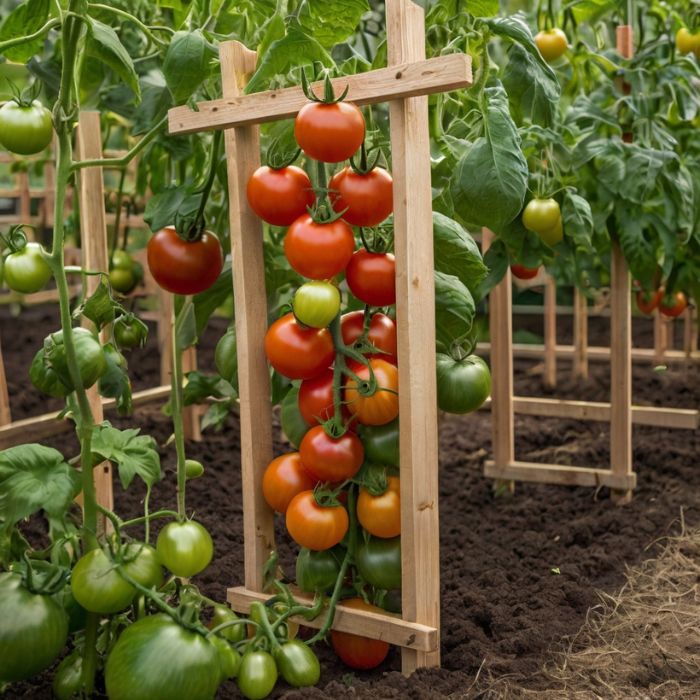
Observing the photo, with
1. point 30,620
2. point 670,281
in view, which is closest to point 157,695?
point 30,620

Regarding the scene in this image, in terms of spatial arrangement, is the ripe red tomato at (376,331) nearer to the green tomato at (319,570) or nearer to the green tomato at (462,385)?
the green tomato at (462,385)

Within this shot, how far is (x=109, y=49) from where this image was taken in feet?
6.05

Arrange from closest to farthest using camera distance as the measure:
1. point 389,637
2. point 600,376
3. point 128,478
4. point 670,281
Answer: point 128,478
point 389,637
point 670,281
point 600,376

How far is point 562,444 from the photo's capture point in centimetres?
382

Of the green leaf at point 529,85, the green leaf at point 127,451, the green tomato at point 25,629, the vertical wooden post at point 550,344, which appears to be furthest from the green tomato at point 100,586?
the vertical wooden post at point 550,344

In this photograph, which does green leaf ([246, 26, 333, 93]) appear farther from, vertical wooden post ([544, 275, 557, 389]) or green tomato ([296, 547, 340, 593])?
vertical wooden post ([544, 275, 557, 389])

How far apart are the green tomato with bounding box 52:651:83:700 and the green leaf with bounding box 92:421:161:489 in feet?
1.08

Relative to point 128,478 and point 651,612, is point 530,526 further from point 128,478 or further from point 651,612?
point 128,478

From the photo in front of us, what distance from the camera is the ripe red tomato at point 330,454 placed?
1.69 meters

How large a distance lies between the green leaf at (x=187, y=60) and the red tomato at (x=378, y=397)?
65 cm

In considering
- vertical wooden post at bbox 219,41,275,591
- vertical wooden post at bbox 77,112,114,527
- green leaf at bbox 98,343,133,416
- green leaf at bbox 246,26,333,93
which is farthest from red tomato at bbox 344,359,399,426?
vertical wooden post at bbox 77,112,114,527

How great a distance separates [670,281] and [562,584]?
1402mm

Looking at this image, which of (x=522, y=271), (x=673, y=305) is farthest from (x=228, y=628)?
(x=673, y=305)

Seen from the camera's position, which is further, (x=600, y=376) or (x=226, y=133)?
(x=600, y=376)
